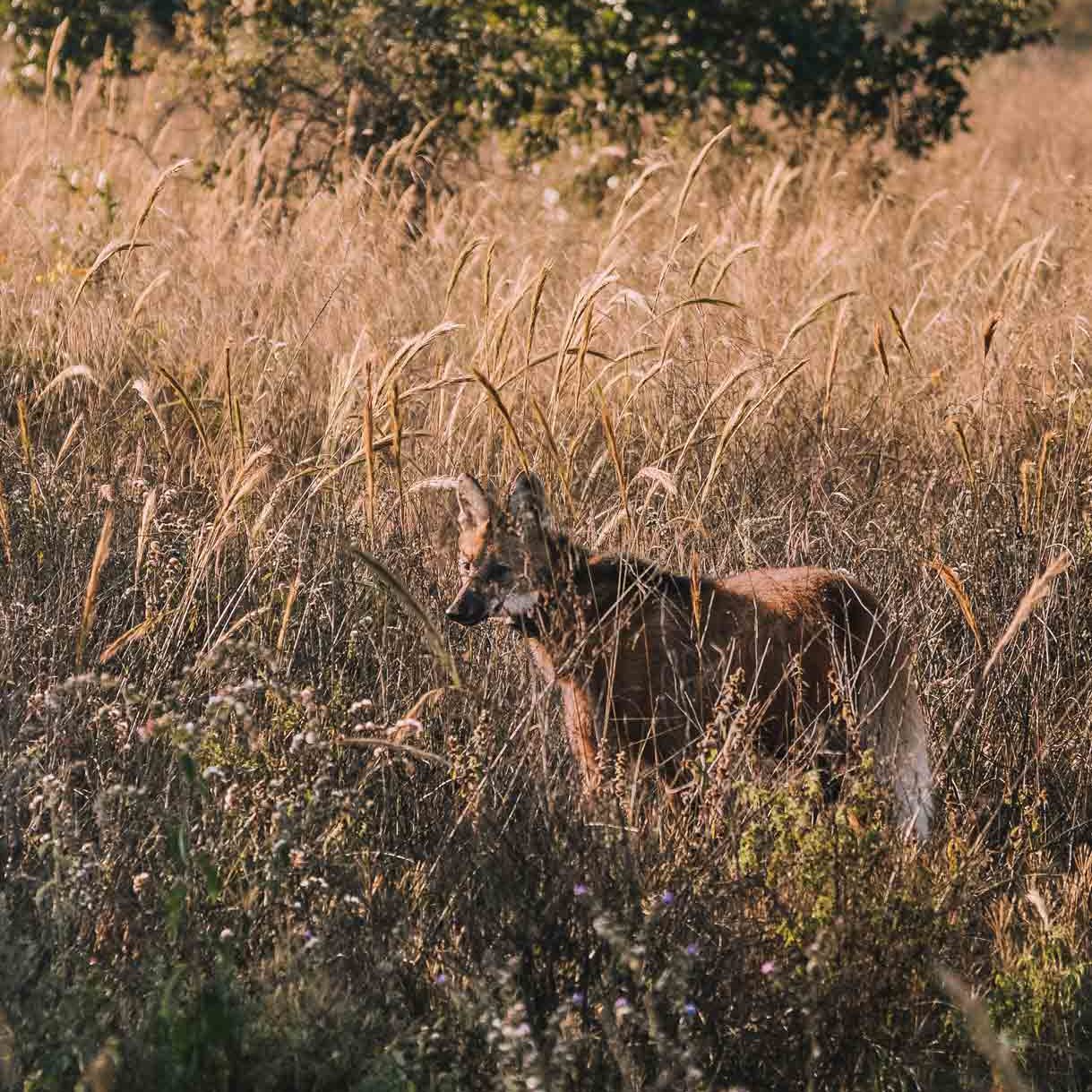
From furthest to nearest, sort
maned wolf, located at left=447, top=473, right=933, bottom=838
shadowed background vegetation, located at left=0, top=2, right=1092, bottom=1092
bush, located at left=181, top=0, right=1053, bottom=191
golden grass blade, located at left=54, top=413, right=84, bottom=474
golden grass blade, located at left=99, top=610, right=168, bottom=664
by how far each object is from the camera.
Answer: bush, located at left=181, top=0, right=1053, bottom=191
golden grass blade, located at left=54, top=413, right=84, bottom=474
maned wolf, located at left=447, top=473, right=933, bottom=838
golden grass blade, located at left=99, top=610, right=168, bottom=664
shadowed background vegetation, located at left=0, top=2, right=1092, bottom=1092

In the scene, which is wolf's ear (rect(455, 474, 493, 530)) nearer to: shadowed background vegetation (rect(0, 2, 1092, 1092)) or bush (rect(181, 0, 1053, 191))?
shadowed background vegetation (rect(0, 2, 1092, 1092))

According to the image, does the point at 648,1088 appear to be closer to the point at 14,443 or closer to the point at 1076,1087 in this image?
the point at 1076,1087

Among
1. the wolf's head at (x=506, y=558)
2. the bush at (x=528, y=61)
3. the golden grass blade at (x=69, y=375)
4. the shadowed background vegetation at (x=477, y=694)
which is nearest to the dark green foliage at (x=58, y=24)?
the bush at (x=528, y=61)

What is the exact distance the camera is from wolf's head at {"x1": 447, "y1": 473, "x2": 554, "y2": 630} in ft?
13.2

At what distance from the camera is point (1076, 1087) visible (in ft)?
10.6

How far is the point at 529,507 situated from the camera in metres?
4.05

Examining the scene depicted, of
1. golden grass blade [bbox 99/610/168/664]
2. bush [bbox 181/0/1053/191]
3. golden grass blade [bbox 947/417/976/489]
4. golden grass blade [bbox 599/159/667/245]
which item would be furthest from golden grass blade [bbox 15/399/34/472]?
bush [bbox 181/0/1053/191]

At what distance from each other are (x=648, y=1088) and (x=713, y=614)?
5.71 ft

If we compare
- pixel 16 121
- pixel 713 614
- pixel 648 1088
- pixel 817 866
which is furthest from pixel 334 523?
pixel 16 121

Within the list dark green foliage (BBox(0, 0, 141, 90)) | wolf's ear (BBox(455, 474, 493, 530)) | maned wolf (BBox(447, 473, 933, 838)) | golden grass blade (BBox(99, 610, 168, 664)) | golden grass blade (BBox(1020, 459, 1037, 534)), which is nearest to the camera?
golden grass blade (BBox(99, 610, 168, 664))

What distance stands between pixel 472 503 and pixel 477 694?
809mm

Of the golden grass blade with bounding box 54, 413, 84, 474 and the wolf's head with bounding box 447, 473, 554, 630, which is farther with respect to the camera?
the golden grass blade with bounding box 54, 413, 84, 474

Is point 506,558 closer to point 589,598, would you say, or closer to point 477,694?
point 589,598

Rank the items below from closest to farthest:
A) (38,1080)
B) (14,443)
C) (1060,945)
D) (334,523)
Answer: (38,1080), (1060,945), (334,523), (14,443)
